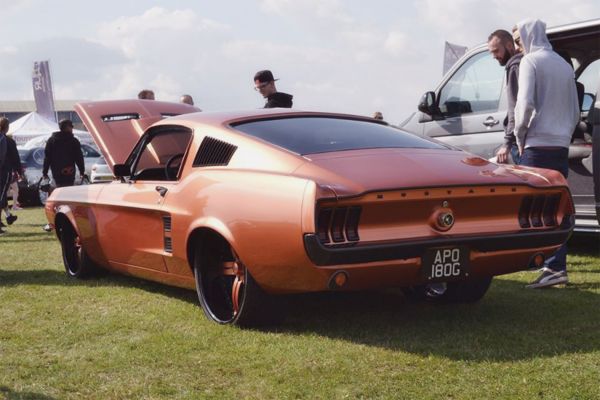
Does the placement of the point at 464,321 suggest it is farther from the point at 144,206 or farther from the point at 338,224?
the point at 144,206

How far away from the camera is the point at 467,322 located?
5039mm

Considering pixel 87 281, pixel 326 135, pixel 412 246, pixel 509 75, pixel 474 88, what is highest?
pixel 509 75

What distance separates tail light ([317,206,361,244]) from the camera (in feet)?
14.1

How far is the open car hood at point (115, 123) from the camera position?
25.9 ft

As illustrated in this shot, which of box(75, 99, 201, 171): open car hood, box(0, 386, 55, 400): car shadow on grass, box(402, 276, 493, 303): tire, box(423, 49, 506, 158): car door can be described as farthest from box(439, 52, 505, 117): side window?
box(0, 386, 55, 400): car shadow on grass

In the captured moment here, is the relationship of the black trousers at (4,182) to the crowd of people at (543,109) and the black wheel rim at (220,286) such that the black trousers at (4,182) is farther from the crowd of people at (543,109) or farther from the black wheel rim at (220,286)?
the crowd of people at (543,109)

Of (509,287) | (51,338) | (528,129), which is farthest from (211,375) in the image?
(528,129)

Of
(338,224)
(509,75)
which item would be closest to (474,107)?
(509,75)

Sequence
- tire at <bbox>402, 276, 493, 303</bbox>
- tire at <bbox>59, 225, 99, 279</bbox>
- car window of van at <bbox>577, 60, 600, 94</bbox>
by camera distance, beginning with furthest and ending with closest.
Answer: car window of van at <bbox>577, 60, 600, 94</bbox>
tire at <bbox>59, 225, 99, 279</bbox>
tire at <bbox>402, 276, 493, 303</bbox>

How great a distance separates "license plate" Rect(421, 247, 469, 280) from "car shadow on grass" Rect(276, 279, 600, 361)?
13.8 inches

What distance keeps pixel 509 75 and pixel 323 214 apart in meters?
3.01

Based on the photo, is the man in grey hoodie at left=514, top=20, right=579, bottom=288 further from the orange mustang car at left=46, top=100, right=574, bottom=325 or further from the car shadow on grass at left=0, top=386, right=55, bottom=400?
the car shadow on grass at left=0, top=386, right=55, bottom=400

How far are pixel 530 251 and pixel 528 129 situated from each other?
1.71 m

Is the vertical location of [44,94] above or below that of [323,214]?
above
